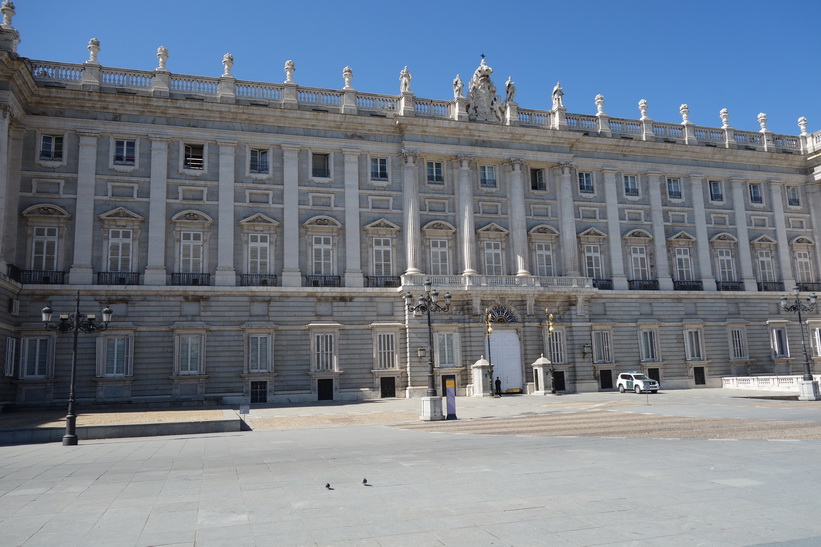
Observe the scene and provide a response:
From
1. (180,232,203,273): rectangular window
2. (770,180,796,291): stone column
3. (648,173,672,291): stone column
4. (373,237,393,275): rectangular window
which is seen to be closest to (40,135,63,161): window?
(180,232,203,273): rectangular window

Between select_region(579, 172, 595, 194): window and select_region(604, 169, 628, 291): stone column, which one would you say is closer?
select_region(604, 169, 628, 291): stone column

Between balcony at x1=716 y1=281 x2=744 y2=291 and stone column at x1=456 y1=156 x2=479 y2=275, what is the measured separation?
19147 mm

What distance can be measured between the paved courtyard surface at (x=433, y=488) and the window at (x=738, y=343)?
2599cm

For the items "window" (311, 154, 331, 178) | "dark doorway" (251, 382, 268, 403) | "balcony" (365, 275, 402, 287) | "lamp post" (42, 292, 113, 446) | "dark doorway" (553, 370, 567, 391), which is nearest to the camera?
"lamp post" (42, 292, 113, 446)

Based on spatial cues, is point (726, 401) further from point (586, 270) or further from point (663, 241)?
point (663, 241)

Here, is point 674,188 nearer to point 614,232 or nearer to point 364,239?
point 614,232

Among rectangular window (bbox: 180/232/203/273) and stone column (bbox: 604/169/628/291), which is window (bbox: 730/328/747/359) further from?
rectangular window (bbox: 180/232/203/273)

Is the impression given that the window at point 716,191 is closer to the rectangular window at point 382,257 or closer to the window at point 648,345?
the window at point 648,345

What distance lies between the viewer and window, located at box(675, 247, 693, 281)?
43844 millimetres

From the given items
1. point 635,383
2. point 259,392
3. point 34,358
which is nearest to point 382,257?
point 259,392

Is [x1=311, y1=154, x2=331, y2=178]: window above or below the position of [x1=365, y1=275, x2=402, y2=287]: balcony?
above

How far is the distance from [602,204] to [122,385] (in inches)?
1284

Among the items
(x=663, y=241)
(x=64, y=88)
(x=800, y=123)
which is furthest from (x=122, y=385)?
(x=800, y=123)

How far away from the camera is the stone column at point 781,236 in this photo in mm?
45750
